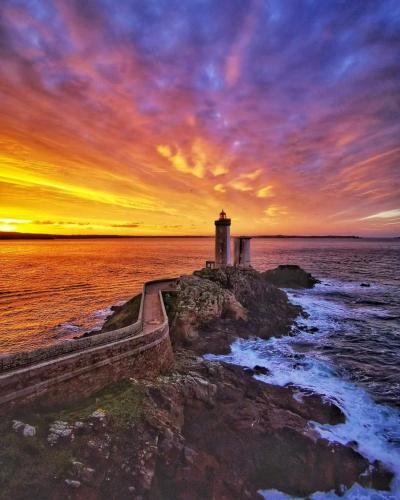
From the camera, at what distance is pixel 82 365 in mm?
12000

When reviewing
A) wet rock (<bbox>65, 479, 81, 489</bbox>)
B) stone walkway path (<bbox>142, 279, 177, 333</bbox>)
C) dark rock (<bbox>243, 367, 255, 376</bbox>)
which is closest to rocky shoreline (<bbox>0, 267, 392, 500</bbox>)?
wet rock (<bbox>65, 479, 81, 489</bbox>)

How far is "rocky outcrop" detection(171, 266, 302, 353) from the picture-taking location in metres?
22.1

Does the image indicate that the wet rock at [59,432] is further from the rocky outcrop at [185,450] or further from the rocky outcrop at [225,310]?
the rocky outcrop at [225,310]

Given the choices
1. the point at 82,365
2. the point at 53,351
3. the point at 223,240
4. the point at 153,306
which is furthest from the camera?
the point at 223,240

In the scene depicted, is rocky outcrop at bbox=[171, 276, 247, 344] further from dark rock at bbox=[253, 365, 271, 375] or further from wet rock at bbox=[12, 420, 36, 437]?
wet rock at bbox=[12, 420, 36, 437]

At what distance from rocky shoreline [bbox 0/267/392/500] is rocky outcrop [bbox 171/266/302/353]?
4.78 meters

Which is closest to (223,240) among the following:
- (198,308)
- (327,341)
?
(198,308)

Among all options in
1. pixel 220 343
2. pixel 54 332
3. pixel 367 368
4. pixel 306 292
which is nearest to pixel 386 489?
pixel 367 368

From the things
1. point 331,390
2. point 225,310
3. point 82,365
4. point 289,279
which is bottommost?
point 331,390

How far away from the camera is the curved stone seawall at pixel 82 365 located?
1019 centimetres

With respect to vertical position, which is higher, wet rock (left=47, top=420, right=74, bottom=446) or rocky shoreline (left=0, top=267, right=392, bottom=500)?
wet rock (left=47, top=420, right=74, bottom=446)

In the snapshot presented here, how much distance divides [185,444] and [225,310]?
14.8 meters

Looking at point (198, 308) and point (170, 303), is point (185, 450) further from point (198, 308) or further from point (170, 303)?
point (170, 303)

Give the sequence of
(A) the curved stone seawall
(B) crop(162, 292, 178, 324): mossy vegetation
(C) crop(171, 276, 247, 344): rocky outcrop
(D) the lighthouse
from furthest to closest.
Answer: (D) the lighthouse < (B) crop(162, 292, 178, 324): mossy vegetation < (C) crop(171, 276, 247, 344): rocky outcrop < (A) the curved stone seawall
